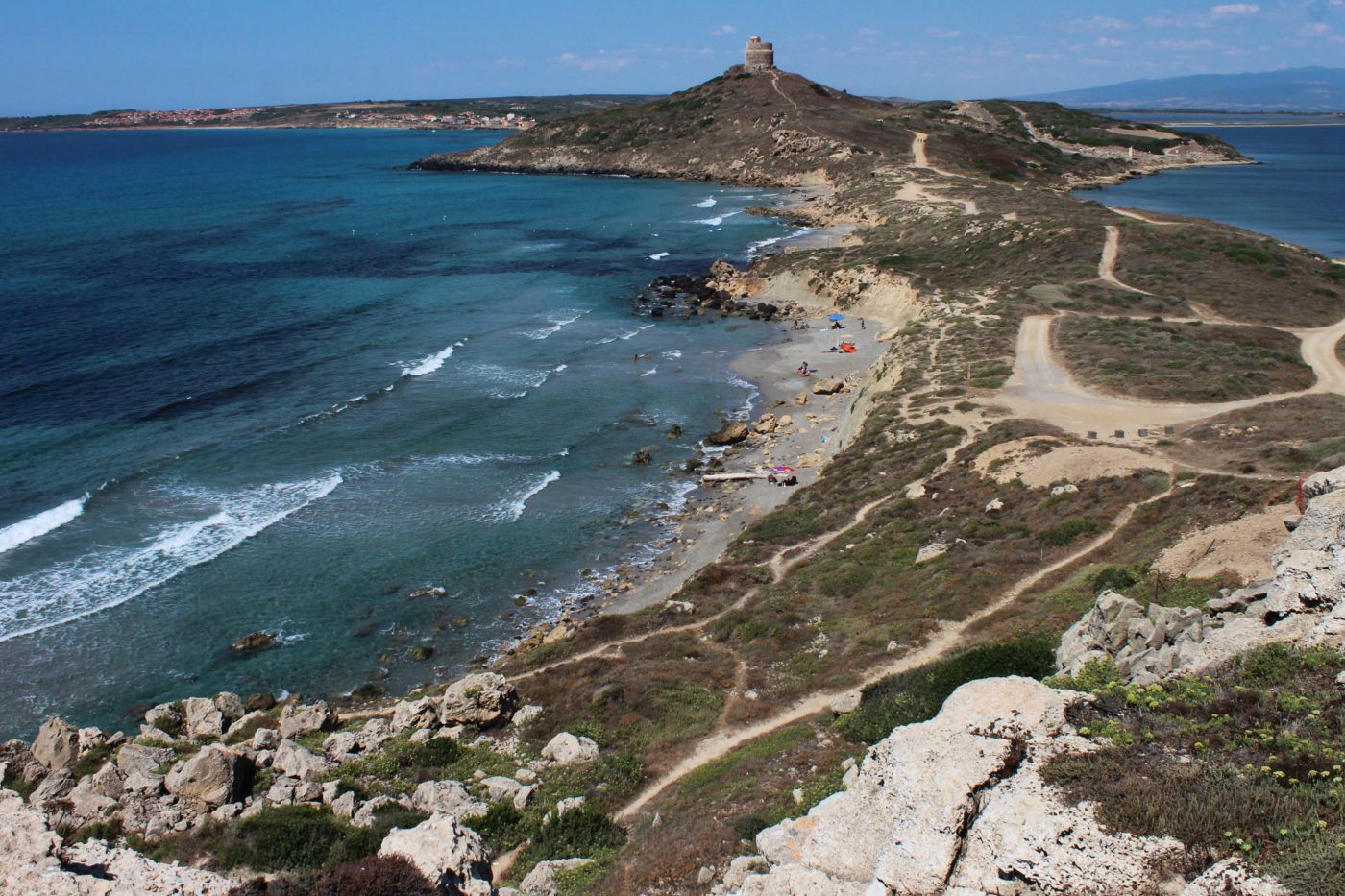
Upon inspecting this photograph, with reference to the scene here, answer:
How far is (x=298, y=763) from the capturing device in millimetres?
18938

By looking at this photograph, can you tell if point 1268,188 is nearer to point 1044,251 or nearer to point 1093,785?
point 1044,251

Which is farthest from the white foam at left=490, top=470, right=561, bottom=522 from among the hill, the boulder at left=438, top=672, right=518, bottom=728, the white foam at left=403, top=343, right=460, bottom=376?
the hill

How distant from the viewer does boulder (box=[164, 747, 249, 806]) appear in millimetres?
17250

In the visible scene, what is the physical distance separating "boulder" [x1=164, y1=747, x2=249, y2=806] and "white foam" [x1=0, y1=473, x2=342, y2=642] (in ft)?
62.0

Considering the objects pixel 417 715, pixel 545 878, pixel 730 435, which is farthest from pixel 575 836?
pixel 730 435

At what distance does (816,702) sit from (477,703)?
8564 mm

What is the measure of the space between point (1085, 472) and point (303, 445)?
38659mm

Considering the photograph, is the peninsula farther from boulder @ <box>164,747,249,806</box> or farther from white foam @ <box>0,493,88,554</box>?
white foam @ <box>0,493,88,554</box>

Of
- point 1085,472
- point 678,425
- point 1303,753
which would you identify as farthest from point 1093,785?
point 678,425

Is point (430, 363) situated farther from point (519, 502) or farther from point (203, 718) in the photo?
point (203, 718)

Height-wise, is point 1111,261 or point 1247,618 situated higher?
point 1111,261

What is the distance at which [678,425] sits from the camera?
5047cm

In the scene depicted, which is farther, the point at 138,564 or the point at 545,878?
the point at 138,564

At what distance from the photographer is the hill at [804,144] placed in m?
144
